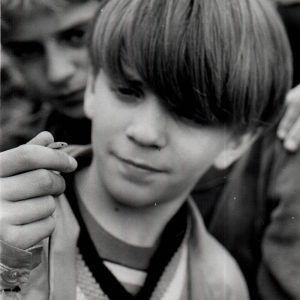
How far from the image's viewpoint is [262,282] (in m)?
0.85

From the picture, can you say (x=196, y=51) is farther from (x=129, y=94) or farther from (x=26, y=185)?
(x=26, y=185)

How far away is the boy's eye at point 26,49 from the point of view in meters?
0.93

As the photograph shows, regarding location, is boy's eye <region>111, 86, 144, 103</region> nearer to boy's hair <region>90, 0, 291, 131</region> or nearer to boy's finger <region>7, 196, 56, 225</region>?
boy's hair <region>90, 0, 291, 131</region>

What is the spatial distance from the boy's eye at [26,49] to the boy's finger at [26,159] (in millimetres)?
405

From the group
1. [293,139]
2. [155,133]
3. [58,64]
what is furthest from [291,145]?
[58,64]

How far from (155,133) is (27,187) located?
0.16 metres

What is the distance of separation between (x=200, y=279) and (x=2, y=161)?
325mm

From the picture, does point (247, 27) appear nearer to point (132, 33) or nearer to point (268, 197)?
point (132, 33)

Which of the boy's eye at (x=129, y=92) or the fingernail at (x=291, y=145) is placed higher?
the boy's eye at (x=129, y=92)

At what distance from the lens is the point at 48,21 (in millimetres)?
914

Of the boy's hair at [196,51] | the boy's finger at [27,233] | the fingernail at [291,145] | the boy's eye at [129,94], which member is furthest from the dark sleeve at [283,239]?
the boy's finger at [27,233]

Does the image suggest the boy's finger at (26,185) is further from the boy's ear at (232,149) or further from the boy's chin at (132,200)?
the boy's ear at (232,149)

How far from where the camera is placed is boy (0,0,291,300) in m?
0.67

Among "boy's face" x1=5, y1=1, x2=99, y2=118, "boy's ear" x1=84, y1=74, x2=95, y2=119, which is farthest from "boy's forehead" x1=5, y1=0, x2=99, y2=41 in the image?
"boy's ear" x1=84, y1=74, x2=95, y2=119
